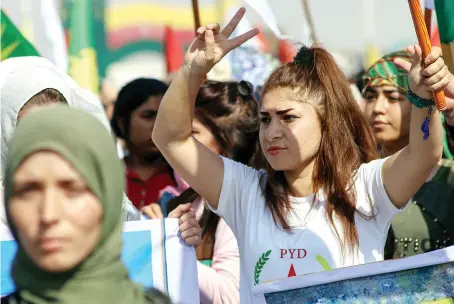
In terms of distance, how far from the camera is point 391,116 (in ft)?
12.4

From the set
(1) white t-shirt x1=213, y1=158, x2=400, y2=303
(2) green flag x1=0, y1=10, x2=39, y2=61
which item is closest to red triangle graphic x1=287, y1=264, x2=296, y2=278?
(1) white t-shirt x1=213, y1=158, x2=400, y2=303

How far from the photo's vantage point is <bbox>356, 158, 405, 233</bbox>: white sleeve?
267 cm

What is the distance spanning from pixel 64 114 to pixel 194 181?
1.16 meters

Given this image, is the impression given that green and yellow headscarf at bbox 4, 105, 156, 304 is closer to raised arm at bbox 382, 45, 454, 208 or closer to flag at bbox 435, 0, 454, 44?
raised arm at bbox 382, 45, 454, 208

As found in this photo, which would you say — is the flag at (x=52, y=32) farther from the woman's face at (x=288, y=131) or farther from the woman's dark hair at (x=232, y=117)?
the woman's face at (x=288, y=131)

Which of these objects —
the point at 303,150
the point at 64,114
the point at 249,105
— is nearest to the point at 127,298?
the point at 64,114

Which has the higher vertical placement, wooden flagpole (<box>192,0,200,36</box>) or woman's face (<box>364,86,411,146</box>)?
wooden flagpole (<box>192,0,200,36</box>)

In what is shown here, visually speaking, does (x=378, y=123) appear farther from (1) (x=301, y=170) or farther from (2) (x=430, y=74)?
(2) (x=430, y=74)

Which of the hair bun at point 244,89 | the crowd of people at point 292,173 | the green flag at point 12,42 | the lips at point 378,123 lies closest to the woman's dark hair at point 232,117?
the hair bun at point 244,89

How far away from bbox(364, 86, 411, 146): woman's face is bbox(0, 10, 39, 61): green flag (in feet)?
5.69

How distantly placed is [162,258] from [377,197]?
2.23 feet

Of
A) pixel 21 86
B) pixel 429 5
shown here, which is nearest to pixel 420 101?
pixel 429 5

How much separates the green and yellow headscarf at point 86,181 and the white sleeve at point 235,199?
1116mm

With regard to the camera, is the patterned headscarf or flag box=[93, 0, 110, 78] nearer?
the patterned headscarf
